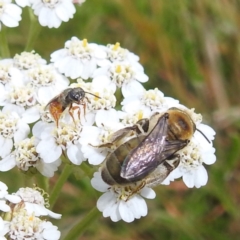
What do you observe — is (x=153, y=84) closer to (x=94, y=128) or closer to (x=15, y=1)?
(x=15, y=1)

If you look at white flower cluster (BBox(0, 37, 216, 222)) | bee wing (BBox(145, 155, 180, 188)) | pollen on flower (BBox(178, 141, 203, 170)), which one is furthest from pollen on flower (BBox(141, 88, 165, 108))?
bee wing (BBox(145, 155, 180, 188))

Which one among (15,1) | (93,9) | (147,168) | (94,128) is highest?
(93,9)

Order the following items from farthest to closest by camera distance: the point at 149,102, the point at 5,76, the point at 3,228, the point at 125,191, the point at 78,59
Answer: the point at 78,59 → the point at 5,76 → the point at 149,102 → the point at 125,191 → the point at 3,228

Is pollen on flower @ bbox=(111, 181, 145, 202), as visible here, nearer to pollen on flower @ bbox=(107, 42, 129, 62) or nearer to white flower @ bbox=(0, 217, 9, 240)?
white flower @ bbox=(0, 217, 9, 240)

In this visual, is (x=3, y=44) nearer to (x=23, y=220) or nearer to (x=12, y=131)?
(x=12, y=131)

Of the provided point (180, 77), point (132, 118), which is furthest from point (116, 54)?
point (180, 77)

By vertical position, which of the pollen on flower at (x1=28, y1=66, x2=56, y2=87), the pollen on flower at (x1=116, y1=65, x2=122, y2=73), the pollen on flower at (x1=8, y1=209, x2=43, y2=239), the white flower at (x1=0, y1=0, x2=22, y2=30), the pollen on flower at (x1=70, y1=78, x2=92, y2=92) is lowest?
the pollen on flower at (x1=8, y1=209, x2=43, y2=239)

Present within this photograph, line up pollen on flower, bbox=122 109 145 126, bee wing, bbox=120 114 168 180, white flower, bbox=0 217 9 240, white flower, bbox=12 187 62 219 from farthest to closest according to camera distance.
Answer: pollen on flower, bbox=122 109 145 126
white flower, bbox=12 187 62 219
white flower, bbox=0 217 9 240
bee wing, bbox=120 114 168 180

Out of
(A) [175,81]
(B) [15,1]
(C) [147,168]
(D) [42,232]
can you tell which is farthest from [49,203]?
(A) [175,81]
